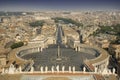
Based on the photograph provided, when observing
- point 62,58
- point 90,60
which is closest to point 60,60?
point 62,58

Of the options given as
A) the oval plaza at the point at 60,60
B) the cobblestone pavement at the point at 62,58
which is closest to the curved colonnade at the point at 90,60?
the oval plaza at the point at 60,60

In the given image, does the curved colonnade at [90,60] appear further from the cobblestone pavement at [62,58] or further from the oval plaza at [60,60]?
the cobblestone pavement at [62,58]

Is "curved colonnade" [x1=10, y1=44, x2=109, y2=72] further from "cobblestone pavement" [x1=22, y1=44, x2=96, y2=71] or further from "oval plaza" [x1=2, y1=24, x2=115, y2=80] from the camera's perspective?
"cobblestone pavement" [x1=22, y1=44, x2=96, y2=71]

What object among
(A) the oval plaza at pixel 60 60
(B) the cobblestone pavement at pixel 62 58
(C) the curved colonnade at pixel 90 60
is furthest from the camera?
(B) the cobblestone pavement at pixel 62 58

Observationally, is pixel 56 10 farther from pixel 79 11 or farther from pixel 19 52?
pixel 19 52

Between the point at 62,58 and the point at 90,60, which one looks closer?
the point at 90,60

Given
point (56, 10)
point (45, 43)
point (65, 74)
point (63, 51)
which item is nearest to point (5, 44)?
point (45, 43)

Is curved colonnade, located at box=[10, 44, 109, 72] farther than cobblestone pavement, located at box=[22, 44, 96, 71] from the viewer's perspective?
No

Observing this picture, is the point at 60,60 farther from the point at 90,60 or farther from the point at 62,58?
the point at 90,60

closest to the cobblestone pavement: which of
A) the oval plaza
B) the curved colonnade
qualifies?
the oval plaza

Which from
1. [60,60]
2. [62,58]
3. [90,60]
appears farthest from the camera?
[62,58]

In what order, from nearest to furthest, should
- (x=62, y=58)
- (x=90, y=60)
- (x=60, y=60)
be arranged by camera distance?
(x=90, y=60) < (x=60, y=60) < (x=62, y=58)
